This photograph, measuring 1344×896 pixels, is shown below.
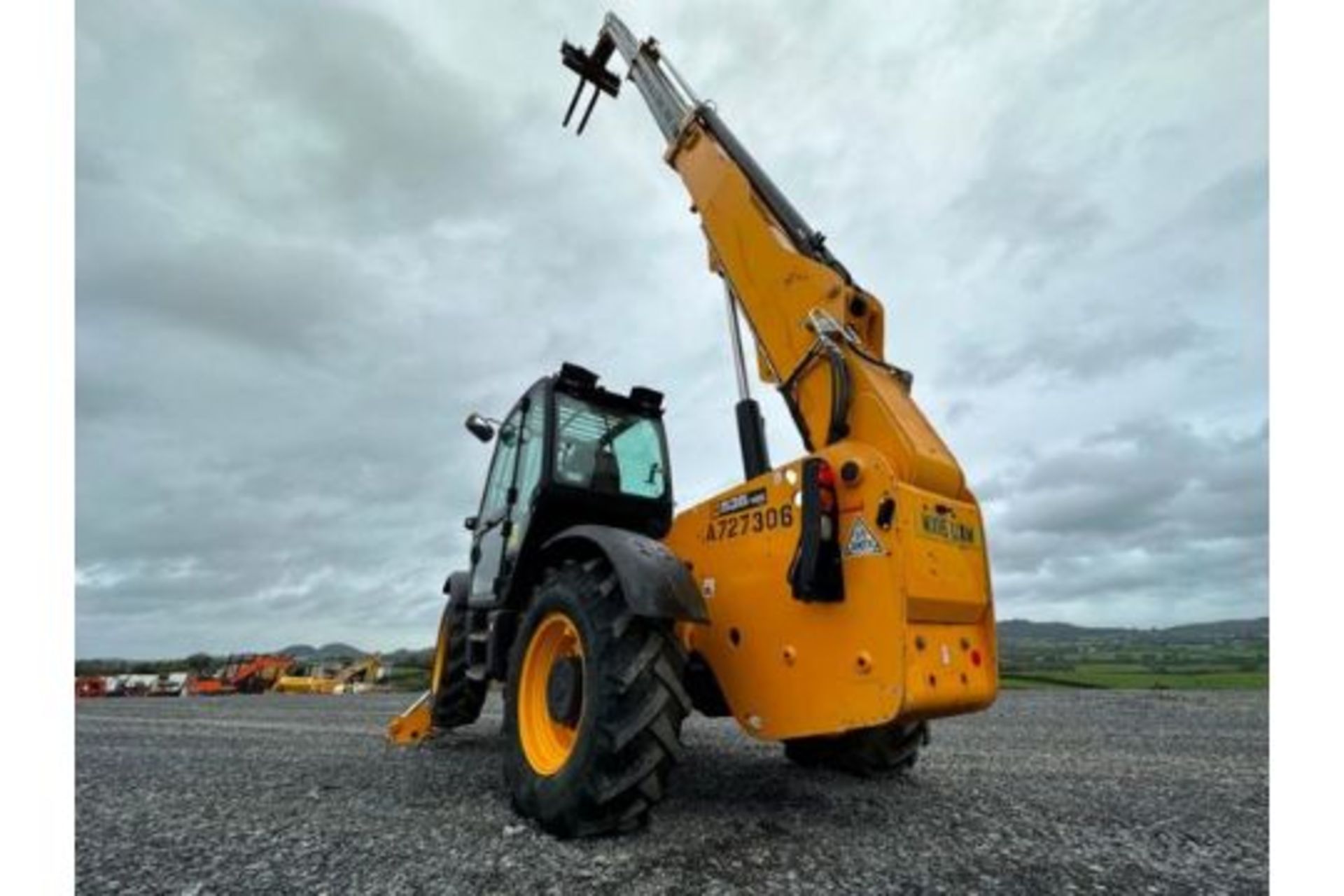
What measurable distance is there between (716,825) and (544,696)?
3.83 feet

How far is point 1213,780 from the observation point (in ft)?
16.0

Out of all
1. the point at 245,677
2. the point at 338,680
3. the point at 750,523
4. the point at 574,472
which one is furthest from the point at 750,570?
the point at 245,677

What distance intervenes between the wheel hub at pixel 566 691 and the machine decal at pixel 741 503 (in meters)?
1.11

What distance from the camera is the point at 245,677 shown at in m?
22.1

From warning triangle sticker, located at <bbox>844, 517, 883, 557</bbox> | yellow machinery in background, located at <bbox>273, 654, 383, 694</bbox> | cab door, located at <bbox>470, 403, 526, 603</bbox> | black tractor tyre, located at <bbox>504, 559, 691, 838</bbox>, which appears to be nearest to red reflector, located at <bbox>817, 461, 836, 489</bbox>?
warning triangle sticker, located at <bbox>844, 517, 883, 557</bbox>

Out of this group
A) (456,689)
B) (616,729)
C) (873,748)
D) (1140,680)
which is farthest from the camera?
(1140,680)

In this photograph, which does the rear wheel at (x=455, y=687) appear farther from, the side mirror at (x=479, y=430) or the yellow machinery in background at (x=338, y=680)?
the yellow machinery in background at (x=338, y=680)

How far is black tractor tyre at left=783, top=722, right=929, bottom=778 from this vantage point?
14.1 ft

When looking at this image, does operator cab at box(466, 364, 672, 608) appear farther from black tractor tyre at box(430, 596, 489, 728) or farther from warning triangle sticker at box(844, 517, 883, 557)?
warning triangle sticker at box(844, 517, 883, 557)

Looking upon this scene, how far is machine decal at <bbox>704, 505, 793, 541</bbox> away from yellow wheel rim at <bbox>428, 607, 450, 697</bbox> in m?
3.57

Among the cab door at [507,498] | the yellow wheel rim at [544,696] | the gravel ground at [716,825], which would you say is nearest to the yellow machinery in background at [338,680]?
the gravel ground at [716,825]

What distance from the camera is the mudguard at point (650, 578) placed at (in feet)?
11.1

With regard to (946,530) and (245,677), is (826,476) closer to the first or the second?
(946,530)

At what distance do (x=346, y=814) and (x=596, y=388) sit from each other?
3.02 meters
